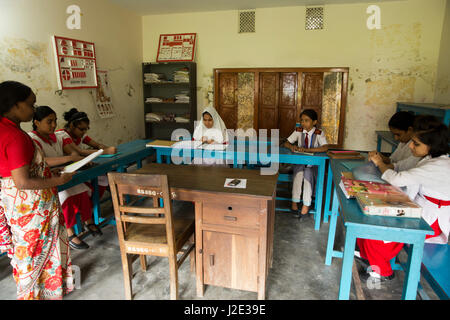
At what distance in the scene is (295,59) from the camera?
18.2 feet

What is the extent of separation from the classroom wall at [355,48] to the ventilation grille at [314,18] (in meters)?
0.09

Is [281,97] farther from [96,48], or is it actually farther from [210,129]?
[96,48]

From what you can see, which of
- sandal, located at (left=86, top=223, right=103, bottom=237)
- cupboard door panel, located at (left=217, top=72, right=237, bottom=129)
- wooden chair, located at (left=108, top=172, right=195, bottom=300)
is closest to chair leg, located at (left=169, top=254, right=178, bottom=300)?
wooden chair, located at (left=108, top=172, right=195, bottom=300)

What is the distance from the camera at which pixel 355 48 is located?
5309 millimetres

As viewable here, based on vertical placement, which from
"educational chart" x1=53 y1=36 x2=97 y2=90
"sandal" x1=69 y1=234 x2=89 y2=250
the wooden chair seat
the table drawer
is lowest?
"sandal" x1=69 y1=234 x2=89 y2=250

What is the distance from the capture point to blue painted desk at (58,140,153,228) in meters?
2.61

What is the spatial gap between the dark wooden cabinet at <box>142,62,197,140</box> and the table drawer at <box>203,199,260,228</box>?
14.0 ft

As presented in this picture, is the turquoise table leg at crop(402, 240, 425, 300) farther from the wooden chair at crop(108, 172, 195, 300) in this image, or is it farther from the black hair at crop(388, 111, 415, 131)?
the black hair at crop(388, 111, 415, 131)

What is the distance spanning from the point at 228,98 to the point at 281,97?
1.04m

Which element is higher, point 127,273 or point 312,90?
point 312,90

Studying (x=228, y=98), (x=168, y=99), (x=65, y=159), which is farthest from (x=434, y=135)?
(x=168, y=99)

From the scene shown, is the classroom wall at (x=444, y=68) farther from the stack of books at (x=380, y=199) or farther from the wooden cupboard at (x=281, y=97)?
the stack of books at (x=380, y=199)

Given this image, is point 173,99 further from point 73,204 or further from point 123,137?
point 73,204
